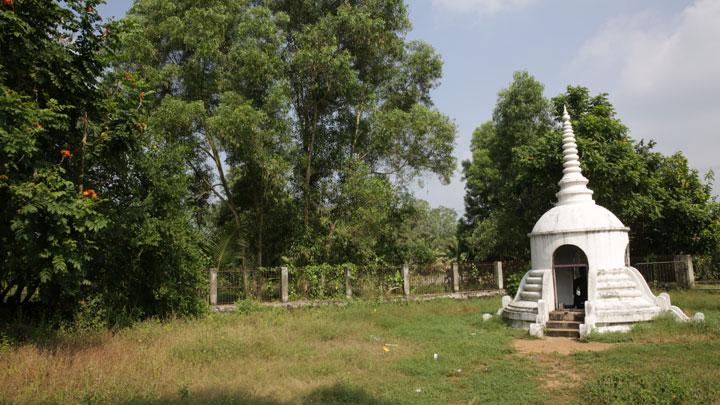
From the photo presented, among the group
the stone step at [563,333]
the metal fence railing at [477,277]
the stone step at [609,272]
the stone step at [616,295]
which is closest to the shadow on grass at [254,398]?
the stone step at [563,333]

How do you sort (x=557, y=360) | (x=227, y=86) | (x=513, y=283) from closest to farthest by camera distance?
1. (x=557, y=360)
2. (x=227, y=86)
3. (x=513, y=283)

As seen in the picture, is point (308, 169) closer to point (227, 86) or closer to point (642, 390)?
point (227, 86)

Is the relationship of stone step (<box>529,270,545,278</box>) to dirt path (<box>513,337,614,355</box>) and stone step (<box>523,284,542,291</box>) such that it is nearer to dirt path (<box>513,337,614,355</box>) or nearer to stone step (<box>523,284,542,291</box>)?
stone step (<box>523,284,542,291</box>)

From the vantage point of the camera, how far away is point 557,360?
916 centimetres

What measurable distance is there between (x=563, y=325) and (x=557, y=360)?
2.81 metres

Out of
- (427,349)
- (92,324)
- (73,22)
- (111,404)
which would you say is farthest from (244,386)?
(73,22)

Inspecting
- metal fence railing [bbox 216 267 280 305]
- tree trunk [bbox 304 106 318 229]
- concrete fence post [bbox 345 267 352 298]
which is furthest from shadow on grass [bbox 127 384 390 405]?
tree trunk [bbox 304 106 318 229]

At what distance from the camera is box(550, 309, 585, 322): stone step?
464 inches

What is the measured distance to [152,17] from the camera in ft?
62.0

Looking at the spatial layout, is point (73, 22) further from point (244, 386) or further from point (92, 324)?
point (244, 386)

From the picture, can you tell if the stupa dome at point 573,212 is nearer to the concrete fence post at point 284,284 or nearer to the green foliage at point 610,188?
the green foliage at point 610,188

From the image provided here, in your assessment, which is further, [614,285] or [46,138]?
[614,285]

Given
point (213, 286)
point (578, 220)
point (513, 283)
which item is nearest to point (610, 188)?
point (513, 283)

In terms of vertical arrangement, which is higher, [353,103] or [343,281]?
[353,103]
